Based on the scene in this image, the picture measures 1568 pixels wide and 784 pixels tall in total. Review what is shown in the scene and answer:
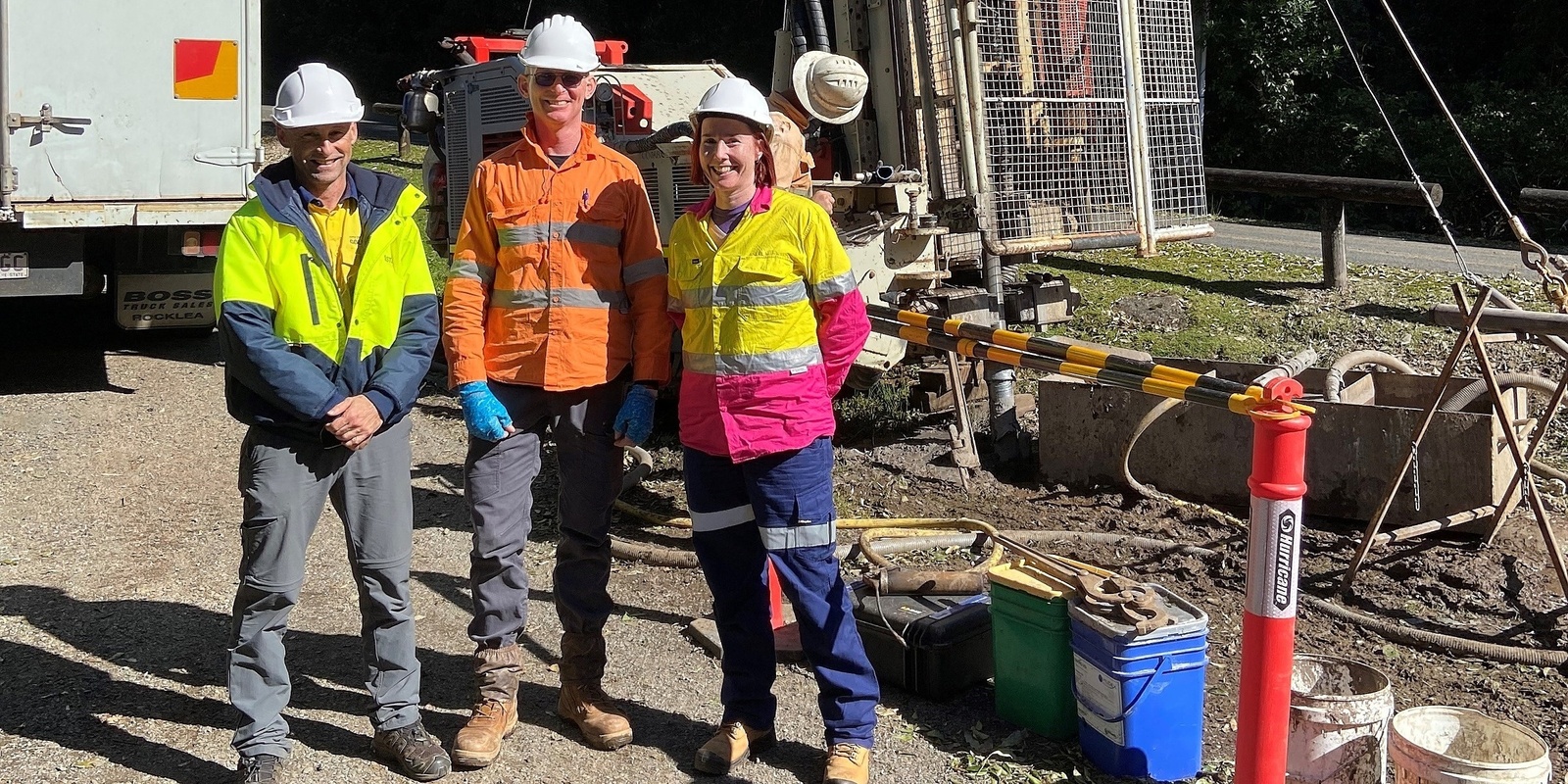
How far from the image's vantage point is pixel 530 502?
397cm

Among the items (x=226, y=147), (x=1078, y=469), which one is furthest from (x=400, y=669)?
(x=226, y=147)

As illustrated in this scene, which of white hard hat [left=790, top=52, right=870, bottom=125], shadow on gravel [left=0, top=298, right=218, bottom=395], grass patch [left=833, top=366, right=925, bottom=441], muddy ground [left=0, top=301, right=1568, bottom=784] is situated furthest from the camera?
shadow on gravel [left=0, top=298, right=218, bottom=395]

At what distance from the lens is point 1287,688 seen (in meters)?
3.33

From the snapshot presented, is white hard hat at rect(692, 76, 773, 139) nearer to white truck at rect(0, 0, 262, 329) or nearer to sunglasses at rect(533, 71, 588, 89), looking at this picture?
sunglasses at rect(533, 71, 588, 89)

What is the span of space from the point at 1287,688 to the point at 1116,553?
2.52 meters

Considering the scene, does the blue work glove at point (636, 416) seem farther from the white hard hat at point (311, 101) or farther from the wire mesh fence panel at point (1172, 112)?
the wire mesh fence panel at point (1172, 112)

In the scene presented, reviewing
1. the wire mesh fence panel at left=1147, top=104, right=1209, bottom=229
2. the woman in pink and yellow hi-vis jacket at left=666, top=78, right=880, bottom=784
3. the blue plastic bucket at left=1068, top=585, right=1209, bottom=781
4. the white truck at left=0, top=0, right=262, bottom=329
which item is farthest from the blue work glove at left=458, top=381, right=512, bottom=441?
the wire mesh fence panel at left=1147, top=104, right=1209, bottom=229

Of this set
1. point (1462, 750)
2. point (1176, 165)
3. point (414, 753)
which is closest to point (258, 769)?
point (414, 753)

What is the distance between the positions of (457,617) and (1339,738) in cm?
309

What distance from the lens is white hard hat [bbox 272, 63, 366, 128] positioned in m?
3.56

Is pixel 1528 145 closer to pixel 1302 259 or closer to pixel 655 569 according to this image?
pixel 1302 259

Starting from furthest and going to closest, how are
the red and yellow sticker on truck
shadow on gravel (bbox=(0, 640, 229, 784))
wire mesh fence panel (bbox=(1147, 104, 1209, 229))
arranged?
wire mesh fence panel (bbox=(1147, 104, 1209, 229)) → the red and yellow sticker on truck → shadow on gravel (bbox=(0, 640, 229, 784))

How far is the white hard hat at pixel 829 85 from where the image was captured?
659cm

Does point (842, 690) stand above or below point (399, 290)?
below
